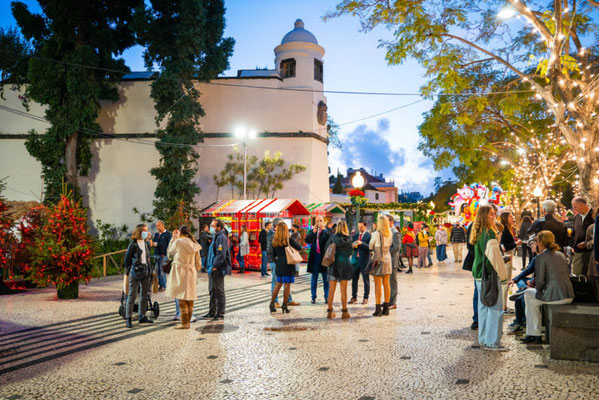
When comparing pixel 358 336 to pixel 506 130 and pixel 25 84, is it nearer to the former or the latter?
pixel 506 130

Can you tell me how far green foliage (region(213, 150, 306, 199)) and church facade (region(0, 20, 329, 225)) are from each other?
16.3 inches

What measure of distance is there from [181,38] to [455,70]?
55.6 ft

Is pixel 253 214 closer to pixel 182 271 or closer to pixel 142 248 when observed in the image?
pixel 142 248

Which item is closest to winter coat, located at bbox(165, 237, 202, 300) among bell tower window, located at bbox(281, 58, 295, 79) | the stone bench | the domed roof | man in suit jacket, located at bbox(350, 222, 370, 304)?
man in suit jacket, located at bbox(350, 222, 370, 304)

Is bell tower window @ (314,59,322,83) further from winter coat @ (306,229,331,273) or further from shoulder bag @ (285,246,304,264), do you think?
shoulder bag @ (285,246,304,264)

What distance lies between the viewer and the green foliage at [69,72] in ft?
83.4

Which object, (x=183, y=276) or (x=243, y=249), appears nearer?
(x=183, y=276)

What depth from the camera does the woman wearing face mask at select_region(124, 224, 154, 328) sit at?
8148mm

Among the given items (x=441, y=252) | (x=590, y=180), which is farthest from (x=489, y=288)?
(x=441, y=252)

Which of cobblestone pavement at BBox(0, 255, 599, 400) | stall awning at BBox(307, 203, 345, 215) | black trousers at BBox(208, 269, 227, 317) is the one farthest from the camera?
stall awning at BBox(307, 203, 345, 215)

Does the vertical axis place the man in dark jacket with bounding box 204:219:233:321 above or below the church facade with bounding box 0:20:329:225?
below

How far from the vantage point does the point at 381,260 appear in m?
8.47

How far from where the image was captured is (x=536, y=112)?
25.9 m

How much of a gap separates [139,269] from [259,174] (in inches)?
824
